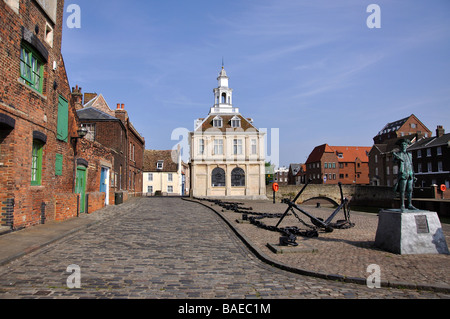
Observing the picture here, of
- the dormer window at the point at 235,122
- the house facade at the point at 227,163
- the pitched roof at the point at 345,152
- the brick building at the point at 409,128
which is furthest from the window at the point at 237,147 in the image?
the brick building at the point at 409,128

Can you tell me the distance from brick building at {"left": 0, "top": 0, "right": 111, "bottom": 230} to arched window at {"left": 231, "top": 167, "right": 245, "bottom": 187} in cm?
2861

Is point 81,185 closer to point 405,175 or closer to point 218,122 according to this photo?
point 405,175

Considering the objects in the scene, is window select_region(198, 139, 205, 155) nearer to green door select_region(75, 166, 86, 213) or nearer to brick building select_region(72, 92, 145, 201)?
brick building select_region(72, 92, 145, 201)

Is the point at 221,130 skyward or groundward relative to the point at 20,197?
skyward

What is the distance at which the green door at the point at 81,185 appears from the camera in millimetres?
17391

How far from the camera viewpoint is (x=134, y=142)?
42094 mm

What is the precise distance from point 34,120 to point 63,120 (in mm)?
3333

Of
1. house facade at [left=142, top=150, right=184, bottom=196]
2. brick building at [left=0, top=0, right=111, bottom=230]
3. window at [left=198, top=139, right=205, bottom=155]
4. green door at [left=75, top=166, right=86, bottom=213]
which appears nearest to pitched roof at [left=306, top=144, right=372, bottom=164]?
house facade at [left=142, top=150, right=184, bottom=196]

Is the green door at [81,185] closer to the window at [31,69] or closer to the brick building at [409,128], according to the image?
the window at [31,69]

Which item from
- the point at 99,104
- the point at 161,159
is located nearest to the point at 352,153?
the point at 161,159
